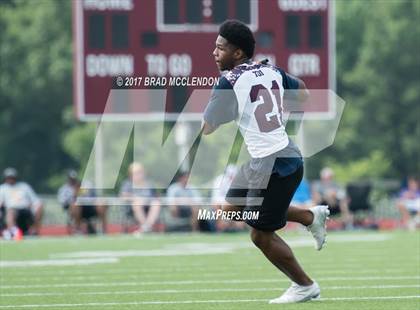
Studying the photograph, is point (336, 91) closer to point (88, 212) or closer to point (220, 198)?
point (88, 212)

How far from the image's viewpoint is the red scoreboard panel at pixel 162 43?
18.7 metres

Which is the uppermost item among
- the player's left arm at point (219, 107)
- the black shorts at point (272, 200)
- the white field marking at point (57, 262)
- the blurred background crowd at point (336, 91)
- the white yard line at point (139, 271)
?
the player's left arm at point (219, 107)

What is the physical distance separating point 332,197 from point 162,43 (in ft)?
13.2

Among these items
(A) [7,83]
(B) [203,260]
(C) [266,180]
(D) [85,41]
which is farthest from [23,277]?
(A) [7,83]

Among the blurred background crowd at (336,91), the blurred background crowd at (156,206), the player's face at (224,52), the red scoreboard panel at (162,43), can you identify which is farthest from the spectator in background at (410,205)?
the player's face at (224,52)

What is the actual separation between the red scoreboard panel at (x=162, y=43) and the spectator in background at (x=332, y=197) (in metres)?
1.99

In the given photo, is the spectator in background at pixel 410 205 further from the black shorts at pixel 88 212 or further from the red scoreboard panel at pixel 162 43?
the black shorts at pixel 88 212

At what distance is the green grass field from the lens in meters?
7.64

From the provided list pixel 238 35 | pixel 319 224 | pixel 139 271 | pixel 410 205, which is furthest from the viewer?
pixel 410 205

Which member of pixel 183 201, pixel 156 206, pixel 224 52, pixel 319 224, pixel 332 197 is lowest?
pixel 332 197

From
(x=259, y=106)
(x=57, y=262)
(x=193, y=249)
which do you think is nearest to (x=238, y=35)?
(x=259, y=106)

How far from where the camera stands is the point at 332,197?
68.2 feet

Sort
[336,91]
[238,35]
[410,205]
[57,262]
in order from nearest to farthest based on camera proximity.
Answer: [238,35] < [57,262] < [410,205] < [336,91]

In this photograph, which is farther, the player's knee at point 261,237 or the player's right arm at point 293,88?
the player's right arm at point 293,88
